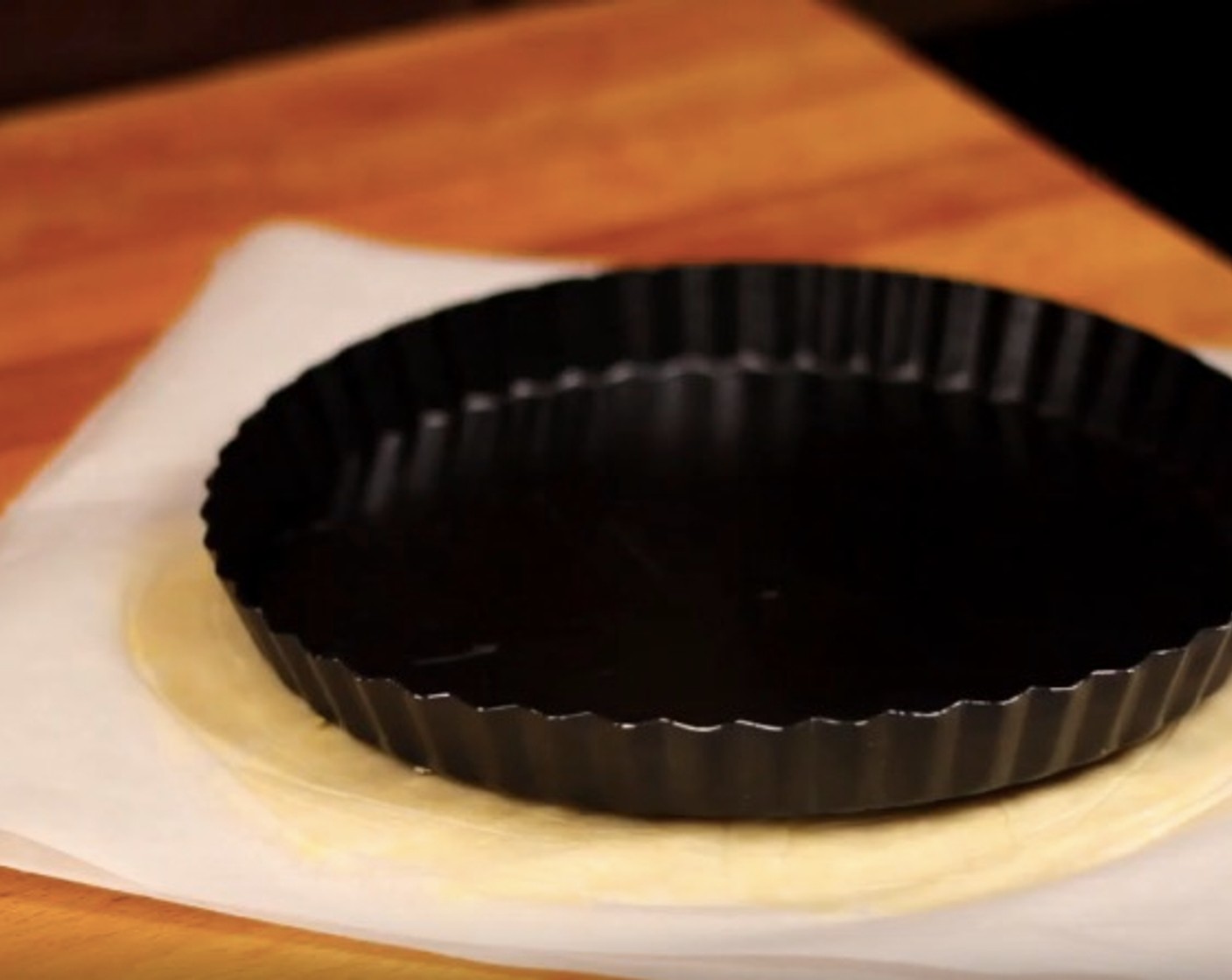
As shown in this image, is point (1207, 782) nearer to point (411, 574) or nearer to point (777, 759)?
point (777, 759)

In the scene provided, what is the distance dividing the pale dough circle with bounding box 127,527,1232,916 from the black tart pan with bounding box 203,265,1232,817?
20 mm

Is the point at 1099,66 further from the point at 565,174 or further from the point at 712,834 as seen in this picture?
the point at 712,834

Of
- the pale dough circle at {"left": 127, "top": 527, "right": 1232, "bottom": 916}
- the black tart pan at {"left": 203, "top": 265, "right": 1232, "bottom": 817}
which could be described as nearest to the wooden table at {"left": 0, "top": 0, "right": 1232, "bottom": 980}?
the black tart pan at {"left": 203, "top": 265, "right": 1232, "bottom": 817}

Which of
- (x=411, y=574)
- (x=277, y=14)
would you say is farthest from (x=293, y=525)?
(x=277, y=14)

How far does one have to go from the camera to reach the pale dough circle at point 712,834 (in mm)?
675

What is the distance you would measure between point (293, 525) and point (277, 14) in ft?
3.11

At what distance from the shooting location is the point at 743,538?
2.70 ft

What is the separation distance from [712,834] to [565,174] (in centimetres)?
67

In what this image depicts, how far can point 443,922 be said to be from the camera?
664 mm

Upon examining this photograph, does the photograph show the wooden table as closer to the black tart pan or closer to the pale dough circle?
the black tart pan

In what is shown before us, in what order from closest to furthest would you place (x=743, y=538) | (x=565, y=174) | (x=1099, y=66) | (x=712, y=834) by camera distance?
(x=712, y=834) → (x=743, y=538) → (x=565, y=174) → (x=1099, y=66)

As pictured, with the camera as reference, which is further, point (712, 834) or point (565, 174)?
point (565, 174)

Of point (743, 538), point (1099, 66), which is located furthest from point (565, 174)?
point (1099, 66)

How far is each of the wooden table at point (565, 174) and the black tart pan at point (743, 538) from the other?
20 cm
